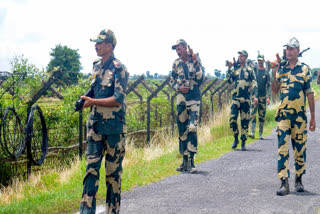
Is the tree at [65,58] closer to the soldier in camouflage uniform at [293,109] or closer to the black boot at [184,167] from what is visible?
the black boot at [184,167]

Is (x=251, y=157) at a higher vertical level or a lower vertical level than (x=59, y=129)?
lower

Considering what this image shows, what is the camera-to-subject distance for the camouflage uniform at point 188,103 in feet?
24.6

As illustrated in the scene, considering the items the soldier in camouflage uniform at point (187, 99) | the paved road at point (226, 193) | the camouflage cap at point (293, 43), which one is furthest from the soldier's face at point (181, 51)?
the paved road at point (226, 193)

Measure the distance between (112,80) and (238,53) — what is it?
6262mm

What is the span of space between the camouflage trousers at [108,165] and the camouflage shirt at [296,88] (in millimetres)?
2673

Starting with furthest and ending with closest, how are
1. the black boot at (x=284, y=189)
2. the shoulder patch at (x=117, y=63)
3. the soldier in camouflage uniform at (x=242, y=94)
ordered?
the soldier in camouflage uniform at (x=242, y=94) → the black boot at (x=284, y=189) → the shoulder patch at (x=117, y=63)

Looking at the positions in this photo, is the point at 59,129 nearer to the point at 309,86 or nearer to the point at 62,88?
the point at 62,88

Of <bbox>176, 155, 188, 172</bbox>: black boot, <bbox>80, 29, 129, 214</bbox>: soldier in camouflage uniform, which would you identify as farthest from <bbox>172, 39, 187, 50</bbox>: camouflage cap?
<bbox>80, 29, 129, 214</bbox>: soldier in camouflage uniform

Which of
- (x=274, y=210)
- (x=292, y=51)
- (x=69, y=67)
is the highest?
(x=69, y=67)

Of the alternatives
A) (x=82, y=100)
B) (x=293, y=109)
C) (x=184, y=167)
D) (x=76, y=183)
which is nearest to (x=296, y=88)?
(x=293, y=109)

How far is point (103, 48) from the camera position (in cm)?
454

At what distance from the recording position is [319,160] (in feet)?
28.1

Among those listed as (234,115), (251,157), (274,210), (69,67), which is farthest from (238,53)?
(69,67)

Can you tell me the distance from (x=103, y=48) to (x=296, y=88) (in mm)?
2932
